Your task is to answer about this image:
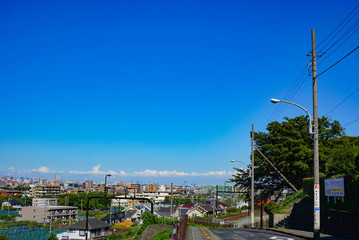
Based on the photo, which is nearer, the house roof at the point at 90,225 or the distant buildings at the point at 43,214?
the house roof at the point at 90,225

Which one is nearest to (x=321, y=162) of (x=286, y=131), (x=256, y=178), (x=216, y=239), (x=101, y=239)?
(x=286, y=131)

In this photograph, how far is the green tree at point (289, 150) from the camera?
39281mm

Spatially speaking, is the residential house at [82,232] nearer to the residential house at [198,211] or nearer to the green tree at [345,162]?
the residential house at [198,211]

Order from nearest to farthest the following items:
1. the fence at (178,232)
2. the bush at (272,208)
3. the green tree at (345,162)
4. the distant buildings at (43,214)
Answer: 1. the fence at (178,232)
2. the green tree at (345,162)
3. the bush at (272,208)
4. the distant buildings at (43,214)

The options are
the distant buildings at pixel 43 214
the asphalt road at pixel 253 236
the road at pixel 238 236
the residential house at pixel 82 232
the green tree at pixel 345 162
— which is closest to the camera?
the asphalt road at pixel 253 236

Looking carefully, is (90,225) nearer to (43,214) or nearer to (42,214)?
(43,214)

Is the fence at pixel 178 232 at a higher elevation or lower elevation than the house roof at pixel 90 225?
higher

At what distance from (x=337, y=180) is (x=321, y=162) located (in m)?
18.2

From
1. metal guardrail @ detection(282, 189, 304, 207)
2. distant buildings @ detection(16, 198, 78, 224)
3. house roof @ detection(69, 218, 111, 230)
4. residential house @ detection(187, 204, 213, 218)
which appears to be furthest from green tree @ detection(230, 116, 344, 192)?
distant buildings @ detection(16, 198, 78, 224)

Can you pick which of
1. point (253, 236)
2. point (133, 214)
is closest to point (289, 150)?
point (253, 236)

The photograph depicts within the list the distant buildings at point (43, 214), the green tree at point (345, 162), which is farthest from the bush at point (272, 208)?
the distant buildings at point (43, 214)

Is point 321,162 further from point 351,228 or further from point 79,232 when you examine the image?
point 79,232

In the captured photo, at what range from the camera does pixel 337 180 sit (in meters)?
21.3

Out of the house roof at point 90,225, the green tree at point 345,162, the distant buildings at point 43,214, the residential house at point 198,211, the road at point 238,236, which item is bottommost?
the distant buildings at point 43,214
